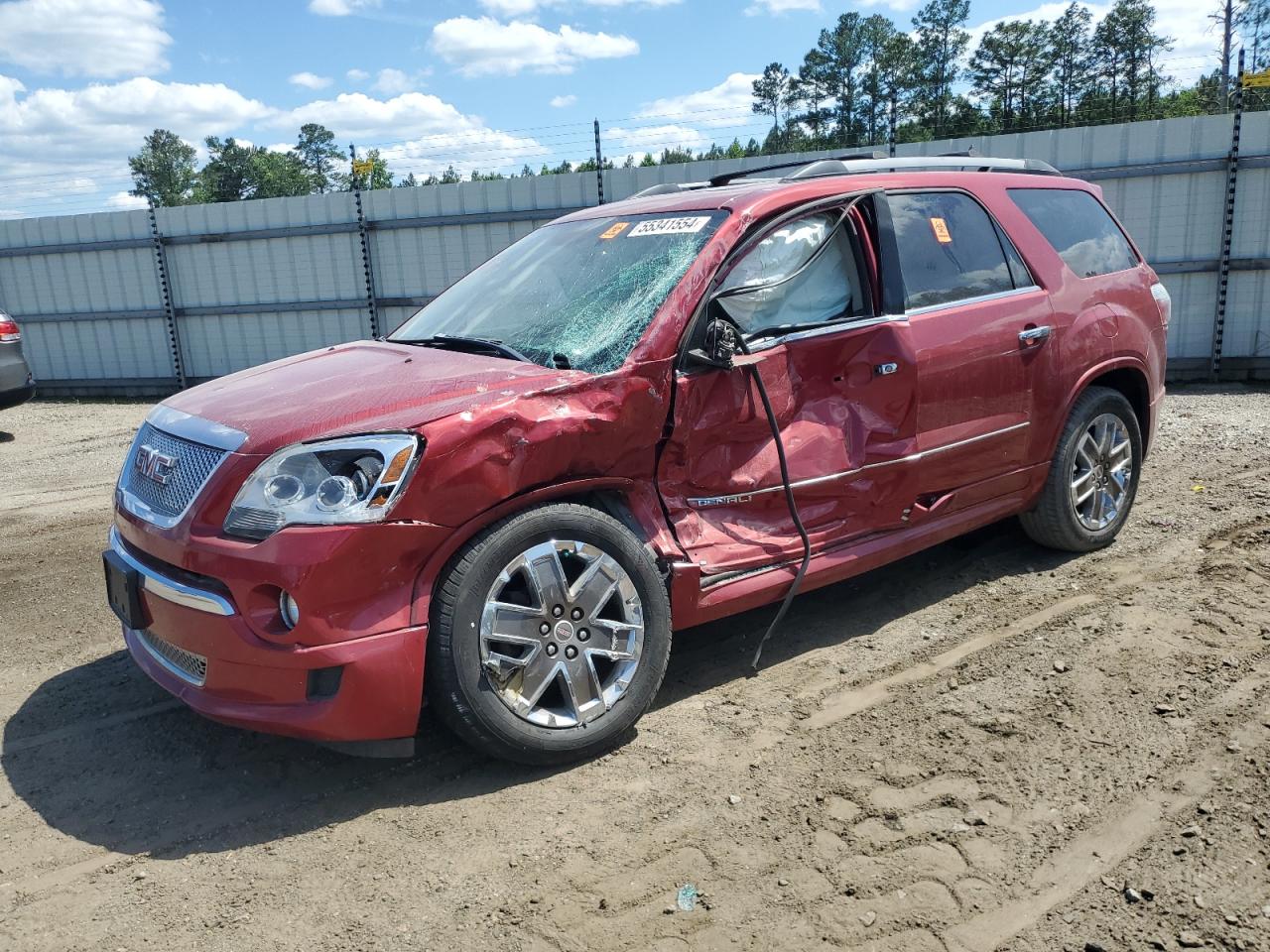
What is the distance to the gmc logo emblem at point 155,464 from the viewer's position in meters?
3.27

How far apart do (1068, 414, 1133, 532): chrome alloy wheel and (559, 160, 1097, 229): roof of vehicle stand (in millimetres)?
1306

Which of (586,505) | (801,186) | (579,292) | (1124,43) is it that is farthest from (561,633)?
(1124,43)

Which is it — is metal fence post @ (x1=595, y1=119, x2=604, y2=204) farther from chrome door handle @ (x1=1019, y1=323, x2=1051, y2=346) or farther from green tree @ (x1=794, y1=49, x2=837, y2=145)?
green tree @ (x1=794, y1=49, x2=837, y2=145)

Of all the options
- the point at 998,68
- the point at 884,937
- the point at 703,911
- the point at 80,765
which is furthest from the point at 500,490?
the point at 998,68

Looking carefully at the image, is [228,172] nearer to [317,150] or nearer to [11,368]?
[317,150]

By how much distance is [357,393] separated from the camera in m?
3.28

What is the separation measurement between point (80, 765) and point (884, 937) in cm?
281

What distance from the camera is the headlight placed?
2.92 m

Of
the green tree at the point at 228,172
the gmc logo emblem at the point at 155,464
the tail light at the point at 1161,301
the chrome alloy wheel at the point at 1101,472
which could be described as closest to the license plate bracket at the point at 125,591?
the gmc logo emblem at the point at 155,464

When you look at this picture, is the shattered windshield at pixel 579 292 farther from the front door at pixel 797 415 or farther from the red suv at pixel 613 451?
the front door at pixel 797 415

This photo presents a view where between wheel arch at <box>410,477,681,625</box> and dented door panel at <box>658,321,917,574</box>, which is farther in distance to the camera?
dented door panel at <box>658,321,917,574</box>

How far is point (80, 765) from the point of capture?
138 inches

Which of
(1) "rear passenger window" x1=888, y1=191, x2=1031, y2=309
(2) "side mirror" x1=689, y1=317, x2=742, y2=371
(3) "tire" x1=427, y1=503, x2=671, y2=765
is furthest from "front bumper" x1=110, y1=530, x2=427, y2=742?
(1) "rear passenger window" x1=888, y1=191, x2=1031, y2=309

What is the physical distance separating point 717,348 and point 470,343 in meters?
1.00
